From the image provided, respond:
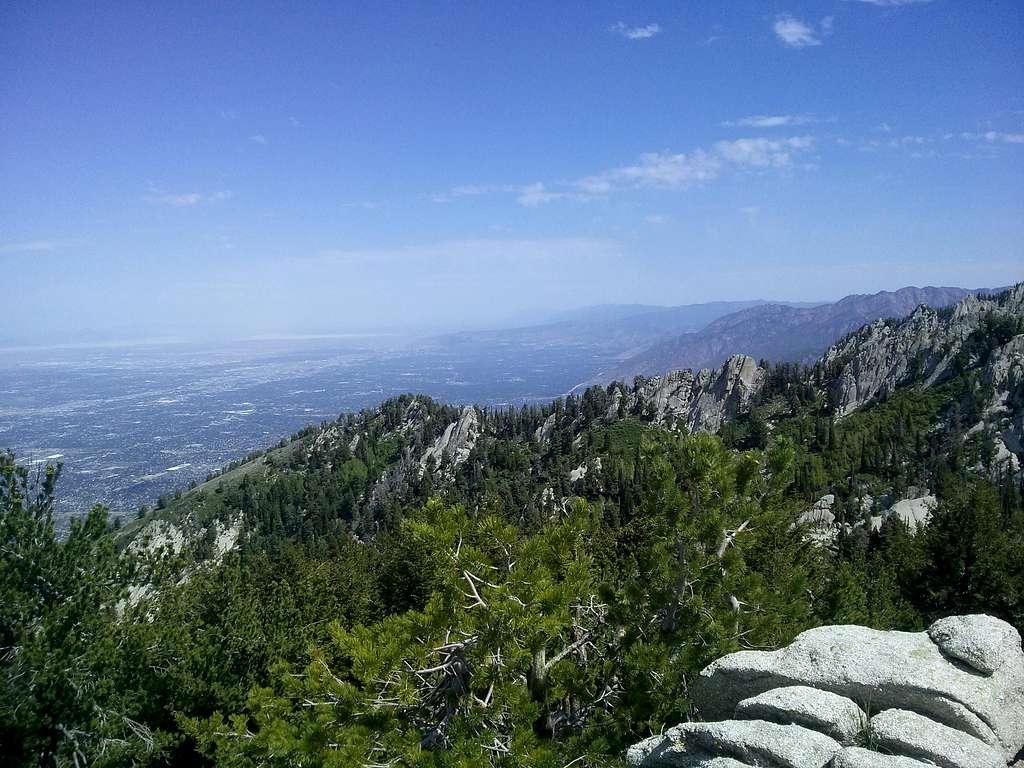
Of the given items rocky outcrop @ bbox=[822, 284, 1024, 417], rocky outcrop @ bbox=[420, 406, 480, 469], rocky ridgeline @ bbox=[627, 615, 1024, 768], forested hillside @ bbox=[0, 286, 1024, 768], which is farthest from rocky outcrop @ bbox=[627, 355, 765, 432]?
rocky ridgeline @ bbox=[627, 615, 1024, 768]

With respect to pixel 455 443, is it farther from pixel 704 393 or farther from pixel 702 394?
pixel 704 393

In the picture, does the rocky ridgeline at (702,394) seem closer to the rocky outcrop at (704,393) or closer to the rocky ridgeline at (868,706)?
the rocky outcrop at (704,393)

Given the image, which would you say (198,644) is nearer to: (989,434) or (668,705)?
(668,705)

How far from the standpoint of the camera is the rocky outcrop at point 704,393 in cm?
13700

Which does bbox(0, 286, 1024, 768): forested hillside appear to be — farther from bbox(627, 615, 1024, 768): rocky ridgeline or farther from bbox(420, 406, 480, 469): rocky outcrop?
bbox(420, 406, 480, 469): rocky outcrop

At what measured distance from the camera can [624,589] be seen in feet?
28.8

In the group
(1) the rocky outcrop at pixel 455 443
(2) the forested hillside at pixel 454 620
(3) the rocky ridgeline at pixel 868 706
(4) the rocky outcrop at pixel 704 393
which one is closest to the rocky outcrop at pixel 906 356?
(4) the rocky outcrop at pixel 704 393

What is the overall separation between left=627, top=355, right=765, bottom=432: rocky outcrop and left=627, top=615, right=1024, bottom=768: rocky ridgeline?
129 m

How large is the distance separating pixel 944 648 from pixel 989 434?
110488 millimetres

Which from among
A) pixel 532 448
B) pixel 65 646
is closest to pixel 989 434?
pixel 532 448

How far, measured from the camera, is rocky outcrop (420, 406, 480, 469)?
128 m

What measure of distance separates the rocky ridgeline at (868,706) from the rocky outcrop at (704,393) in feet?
422

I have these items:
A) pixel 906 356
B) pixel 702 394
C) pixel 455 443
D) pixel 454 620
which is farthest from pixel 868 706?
pixel 906 356

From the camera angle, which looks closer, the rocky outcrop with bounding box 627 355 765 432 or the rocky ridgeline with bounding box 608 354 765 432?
the rocky ridgeline with bounding box 608 354 765 432
